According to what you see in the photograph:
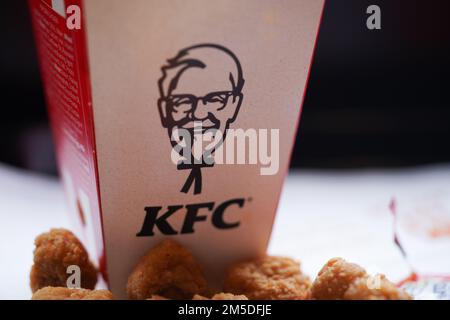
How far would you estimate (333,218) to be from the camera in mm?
1346

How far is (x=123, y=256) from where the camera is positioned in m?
0.89

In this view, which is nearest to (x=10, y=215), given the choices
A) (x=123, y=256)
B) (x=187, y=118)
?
(x=123, y=256)

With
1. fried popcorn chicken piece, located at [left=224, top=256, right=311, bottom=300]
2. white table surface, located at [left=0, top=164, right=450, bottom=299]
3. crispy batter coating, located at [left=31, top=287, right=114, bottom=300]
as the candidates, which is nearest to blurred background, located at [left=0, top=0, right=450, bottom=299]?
white table surface, located at [left=0, top=164, right=450, bottom=299]

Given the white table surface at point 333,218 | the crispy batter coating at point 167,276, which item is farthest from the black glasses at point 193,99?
the white table surface at point 333,218

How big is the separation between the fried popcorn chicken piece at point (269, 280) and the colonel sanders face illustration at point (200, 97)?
175mm

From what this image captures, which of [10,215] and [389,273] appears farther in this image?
[10,215]

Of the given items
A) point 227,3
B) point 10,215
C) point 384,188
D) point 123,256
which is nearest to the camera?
point 227,3

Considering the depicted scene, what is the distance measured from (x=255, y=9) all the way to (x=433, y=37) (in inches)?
39.2

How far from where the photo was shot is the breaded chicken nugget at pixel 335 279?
76cm

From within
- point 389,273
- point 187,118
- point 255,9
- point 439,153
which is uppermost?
point 255,9

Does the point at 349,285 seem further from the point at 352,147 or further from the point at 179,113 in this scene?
the point at 352,147

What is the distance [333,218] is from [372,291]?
2.03ft

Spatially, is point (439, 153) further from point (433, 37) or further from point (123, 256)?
point (123, 256)

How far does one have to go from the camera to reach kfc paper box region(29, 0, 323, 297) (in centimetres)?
75
